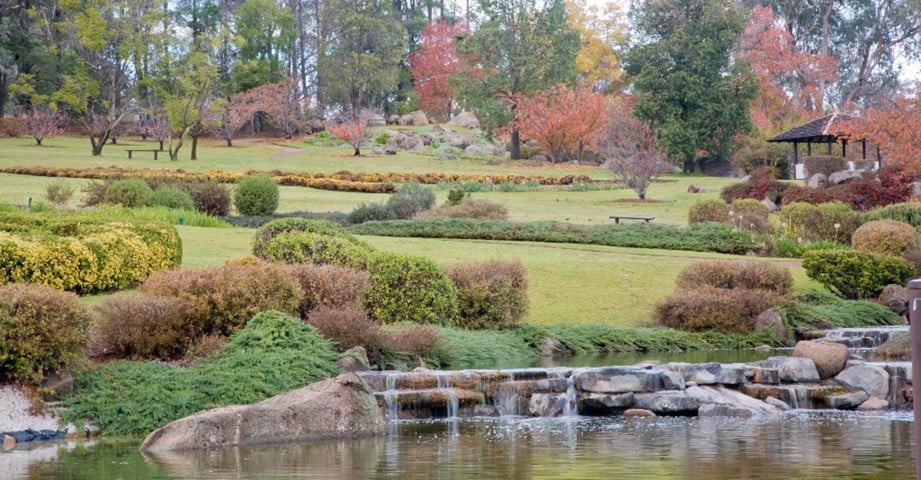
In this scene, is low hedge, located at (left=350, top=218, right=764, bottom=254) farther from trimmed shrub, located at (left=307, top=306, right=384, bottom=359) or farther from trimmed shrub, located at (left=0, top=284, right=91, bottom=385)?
trimmed shrub, located at (left=0, top=284, right=91, bottom=385)

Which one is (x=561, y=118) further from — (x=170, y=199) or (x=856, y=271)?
(x=856, y=271)

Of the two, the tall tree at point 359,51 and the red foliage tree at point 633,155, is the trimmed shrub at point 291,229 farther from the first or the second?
the tall tree at point 359,51

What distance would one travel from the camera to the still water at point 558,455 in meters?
9.63

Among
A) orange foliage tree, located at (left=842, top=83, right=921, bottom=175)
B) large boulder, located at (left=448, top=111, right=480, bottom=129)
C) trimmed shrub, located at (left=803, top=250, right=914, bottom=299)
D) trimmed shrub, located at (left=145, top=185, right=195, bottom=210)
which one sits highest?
large boulder, located at (left=448, top=111, right=480, bottom=129)

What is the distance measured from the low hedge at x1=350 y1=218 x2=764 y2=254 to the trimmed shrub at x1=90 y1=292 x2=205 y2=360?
15.2m

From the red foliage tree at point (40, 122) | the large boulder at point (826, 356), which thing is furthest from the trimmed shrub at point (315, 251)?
the red foliage tree at point (40, 122)

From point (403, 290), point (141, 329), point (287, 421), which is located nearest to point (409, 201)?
point (403, 290)

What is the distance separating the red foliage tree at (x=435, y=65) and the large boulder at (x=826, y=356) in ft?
211

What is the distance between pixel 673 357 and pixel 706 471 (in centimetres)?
892

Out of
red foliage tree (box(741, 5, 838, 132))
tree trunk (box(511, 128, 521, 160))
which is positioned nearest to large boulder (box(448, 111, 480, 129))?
tree trunk (box(511, 128, 521, 160))

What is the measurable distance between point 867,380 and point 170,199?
21.0 metres

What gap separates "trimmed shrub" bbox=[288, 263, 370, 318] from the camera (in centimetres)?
1681

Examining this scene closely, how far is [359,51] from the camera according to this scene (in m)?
74.6

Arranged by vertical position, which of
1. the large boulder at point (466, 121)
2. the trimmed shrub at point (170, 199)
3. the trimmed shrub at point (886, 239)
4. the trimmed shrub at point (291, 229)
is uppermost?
the large boulder at point (466, 121)
